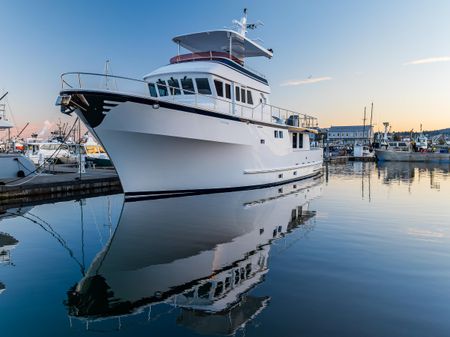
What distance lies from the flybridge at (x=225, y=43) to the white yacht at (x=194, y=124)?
0.05 m

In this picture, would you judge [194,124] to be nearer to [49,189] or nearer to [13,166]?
[49,189]

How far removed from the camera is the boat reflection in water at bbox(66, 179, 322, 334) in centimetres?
481

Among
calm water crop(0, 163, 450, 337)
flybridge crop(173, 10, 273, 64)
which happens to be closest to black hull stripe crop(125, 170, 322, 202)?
calm water crop(0, 163, 450, 337)

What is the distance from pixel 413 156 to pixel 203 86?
2129 inches

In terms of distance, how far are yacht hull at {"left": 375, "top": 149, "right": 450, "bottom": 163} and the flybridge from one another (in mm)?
45748

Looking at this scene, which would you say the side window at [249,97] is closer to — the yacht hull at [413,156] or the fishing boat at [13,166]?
the fishing boat at [13,166]

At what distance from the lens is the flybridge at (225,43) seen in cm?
1742

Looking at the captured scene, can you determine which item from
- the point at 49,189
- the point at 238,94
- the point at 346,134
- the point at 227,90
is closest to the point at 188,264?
the point at 227,90

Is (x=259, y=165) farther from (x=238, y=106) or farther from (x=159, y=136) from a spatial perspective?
(x=159, y=136)

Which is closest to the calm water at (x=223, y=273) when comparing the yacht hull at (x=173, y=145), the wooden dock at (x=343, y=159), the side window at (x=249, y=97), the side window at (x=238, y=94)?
the yacht hull at (x=173, y=145)

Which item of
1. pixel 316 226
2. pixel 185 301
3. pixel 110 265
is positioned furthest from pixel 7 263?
pixel 316 226

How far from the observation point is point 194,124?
520 inches

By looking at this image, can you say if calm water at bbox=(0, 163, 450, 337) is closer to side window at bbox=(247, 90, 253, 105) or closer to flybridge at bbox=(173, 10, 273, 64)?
side window at bbox=(247, 90, 253, 105)

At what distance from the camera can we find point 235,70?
16516mm
